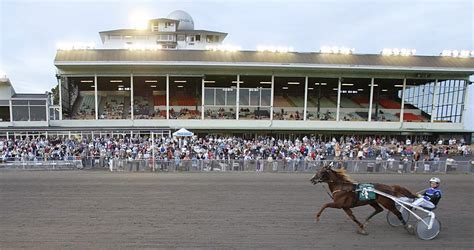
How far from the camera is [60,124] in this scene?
87.0 ft

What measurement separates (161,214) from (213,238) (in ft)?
7.40

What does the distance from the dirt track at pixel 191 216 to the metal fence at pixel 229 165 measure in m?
2.66

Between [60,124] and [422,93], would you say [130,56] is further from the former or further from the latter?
[422,93]

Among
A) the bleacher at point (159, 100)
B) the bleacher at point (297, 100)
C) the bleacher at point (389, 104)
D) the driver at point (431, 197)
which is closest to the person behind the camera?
the driver at point (431, 197)

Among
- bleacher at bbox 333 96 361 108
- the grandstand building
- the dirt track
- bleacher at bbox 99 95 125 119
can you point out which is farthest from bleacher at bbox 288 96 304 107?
the dirt track

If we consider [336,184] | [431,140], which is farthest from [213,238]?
[431,140]

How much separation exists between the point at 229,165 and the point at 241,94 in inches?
668

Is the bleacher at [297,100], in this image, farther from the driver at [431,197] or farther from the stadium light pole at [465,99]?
the driver at [431,197]

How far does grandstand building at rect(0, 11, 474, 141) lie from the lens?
27.3 m

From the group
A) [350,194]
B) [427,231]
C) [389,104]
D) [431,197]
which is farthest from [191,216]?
[389,104]

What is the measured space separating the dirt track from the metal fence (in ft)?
8.74

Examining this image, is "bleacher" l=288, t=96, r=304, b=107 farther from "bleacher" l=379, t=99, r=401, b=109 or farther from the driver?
the driver

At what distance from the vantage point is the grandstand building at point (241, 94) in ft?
89.5

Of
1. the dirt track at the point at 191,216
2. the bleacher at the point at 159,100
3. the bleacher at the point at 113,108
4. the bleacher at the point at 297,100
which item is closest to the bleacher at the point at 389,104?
the bleacher at the point at 297,100
